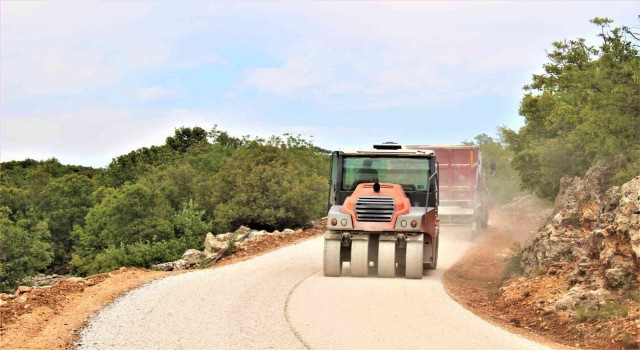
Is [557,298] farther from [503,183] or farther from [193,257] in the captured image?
[503,183]

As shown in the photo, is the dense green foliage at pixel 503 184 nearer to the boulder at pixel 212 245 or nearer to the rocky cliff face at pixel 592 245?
the boulder at pixel 212 245

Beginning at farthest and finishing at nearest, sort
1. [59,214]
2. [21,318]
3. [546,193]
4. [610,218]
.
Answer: [59,214] → [546,193] → [610,218] → [21,318]

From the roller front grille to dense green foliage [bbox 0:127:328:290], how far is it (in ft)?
81.4

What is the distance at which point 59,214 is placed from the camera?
7044 centimetres

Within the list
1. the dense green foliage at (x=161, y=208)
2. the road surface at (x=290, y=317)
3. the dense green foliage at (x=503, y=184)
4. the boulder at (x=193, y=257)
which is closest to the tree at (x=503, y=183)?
the dense green foliage at (x=503, y=184)

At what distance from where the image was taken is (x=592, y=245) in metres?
17.5

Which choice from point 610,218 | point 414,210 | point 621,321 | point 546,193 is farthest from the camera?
point 546,193

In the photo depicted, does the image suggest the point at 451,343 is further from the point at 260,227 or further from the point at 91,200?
the point at 91,200

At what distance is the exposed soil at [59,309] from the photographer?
46.1 ft

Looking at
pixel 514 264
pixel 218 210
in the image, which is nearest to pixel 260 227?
pixel 218 210

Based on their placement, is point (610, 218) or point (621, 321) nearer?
point (621, 321)

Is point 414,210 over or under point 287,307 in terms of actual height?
over

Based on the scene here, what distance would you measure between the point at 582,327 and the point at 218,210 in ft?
117

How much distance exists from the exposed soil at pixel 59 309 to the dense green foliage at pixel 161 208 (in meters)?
22.8
